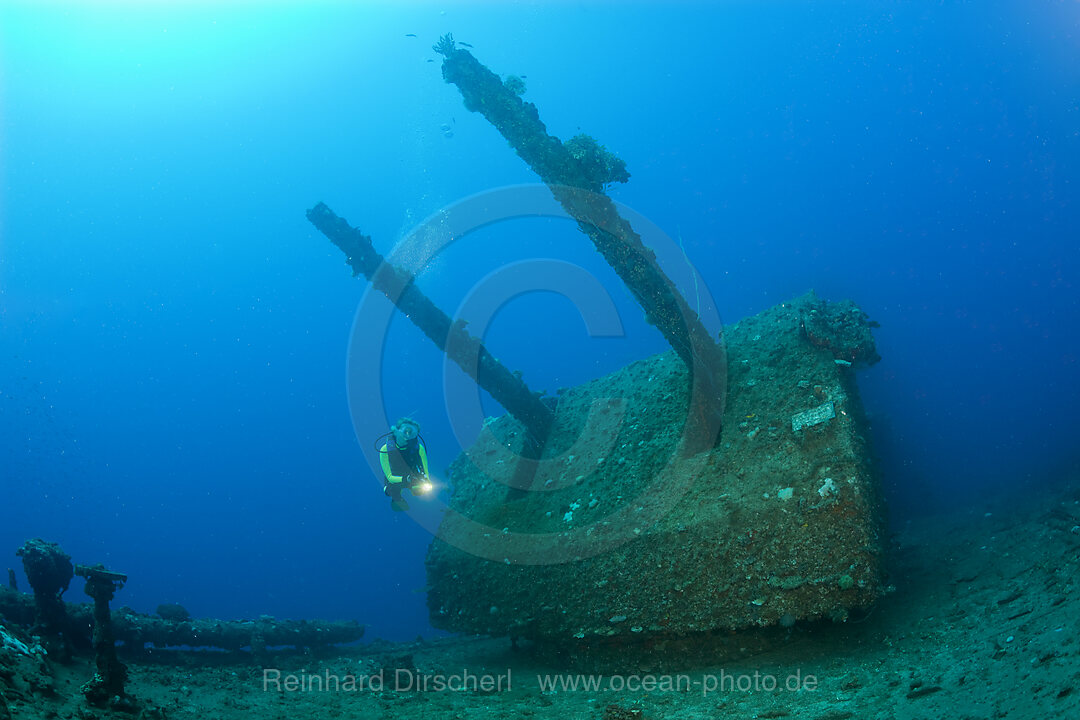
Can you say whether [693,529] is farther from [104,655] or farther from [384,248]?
[384,248]

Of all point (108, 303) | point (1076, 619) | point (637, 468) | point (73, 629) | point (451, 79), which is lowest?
point (1076, 619)

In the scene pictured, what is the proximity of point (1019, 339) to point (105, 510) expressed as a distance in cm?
8225

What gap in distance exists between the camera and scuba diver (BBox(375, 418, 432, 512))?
7.24 m

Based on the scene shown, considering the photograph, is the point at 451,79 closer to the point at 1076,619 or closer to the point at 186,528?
the point at 1076,619

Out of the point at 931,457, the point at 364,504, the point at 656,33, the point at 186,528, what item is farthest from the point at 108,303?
the point at 931,457

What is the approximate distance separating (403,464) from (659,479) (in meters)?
3.60

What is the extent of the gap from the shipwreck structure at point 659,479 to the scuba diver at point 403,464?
1293mm

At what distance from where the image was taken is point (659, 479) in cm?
649

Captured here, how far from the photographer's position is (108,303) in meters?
74.3

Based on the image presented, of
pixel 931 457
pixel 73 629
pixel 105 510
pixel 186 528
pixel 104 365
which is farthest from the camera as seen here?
pixel 104 365

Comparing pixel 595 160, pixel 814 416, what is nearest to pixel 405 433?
pixel 595 160

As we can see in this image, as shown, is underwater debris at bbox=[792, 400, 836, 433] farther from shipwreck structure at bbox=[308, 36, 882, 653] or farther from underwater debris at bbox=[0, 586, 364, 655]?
underwater debris at bbox=[0, 586, 364, 655]

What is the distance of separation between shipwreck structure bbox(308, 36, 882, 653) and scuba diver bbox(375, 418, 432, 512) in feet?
4.24

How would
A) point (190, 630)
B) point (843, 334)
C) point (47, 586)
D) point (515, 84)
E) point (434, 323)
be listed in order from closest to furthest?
point (47, 586) → point (515, 84) → point (843, 334) → point (190, 630) → point (434, 323)
